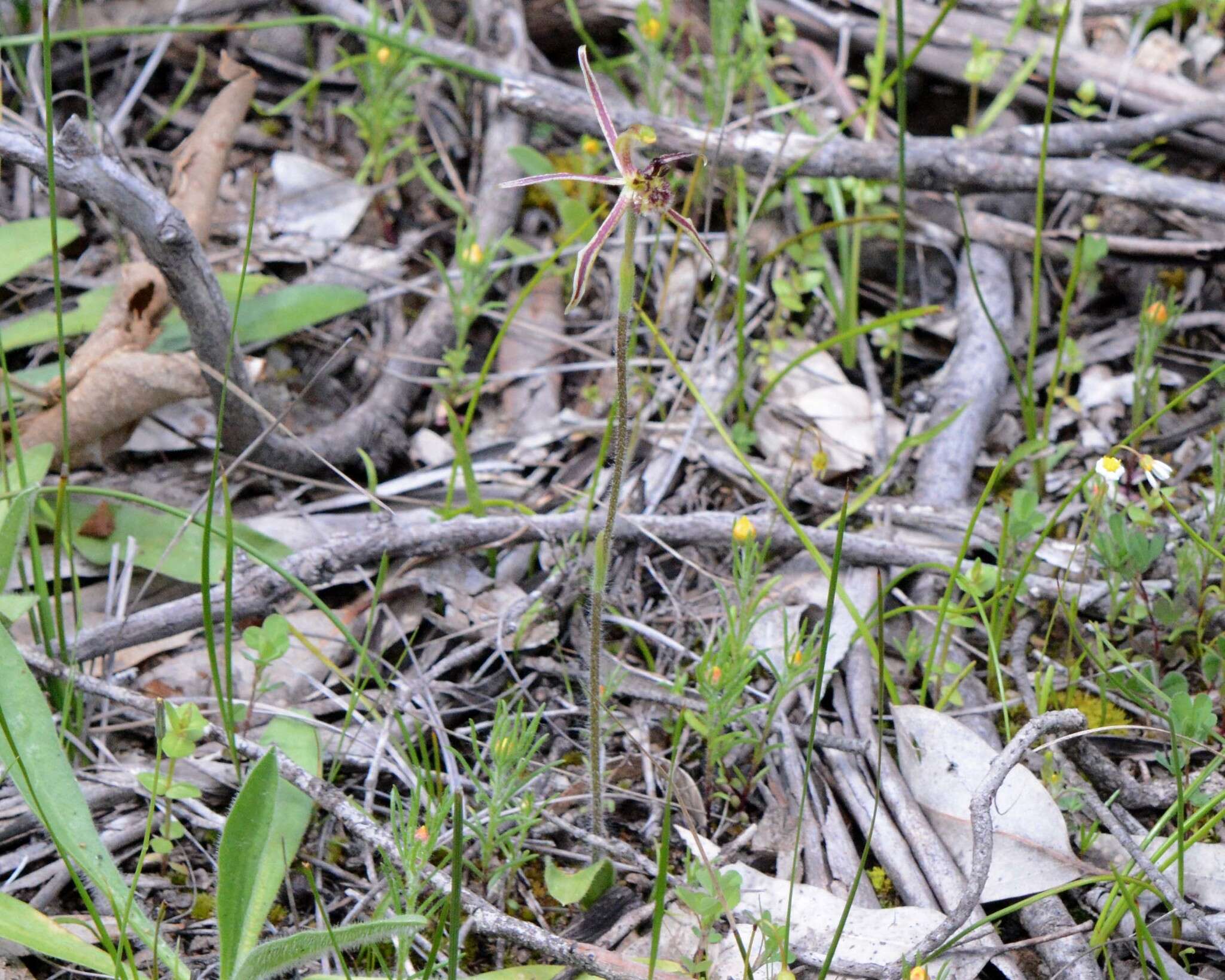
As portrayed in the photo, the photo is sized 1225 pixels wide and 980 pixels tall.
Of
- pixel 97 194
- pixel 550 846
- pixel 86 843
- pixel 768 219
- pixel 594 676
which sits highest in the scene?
pixel 97 194

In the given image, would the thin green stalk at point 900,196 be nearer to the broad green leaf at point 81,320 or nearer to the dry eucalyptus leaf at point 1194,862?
the dry eucalyptus leaf at point 1194,862

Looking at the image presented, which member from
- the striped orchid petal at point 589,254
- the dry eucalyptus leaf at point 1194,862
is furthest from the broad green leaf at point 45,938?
the dry eucalyptus leaf at point 1194,862

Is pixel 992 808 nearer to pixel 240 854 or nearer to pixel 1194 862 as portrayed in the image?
pixel 1194 862

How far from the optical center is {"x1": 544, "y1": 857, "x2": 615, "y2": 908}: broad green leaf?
1.87 meters

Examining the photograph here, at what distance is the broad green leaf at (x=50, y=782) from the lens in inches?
69.9

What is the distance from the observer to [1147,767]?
2170 mm

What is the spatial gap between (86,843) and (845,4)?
349cm

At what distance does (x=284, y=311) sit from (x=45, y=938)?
5.43ft

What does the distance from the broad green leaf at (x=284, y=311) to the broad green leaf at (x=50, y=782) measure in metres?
1.06

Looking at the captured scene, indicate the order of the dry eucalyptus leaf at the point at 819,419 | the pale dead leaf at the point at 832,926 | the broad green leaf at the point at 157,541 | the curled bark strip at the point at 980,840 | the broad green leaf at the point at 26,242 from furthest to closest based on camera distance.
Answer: the dry eucalyptus leaf at the point at 819,419 → the broad green leaf at the point at 26,242 → the broad green leaf at the point at 157,541 → the pale dead leaf at the point at 832,926 → the curled bark strip at the point at 980,840

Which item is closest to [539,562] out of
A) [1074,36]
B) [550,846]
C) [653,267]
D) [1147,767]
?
[550,846]

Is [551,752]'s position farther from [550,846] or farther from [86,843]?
[86,843]

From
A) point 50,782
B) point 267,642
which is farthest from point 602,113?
point 50,782

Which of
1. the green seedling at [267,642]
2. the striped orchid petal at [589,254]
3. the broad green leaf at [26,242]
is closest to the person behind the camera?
the striped orchid petal at [589,254]
